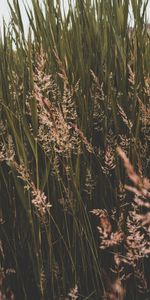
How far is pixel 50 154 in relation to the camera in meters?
1.28

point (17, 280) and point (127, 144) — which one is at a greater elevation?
point (127, 144)

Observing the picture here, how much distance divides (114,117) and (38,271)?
49cm

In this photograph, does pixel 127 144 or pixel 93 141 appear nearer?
pixel 127 144

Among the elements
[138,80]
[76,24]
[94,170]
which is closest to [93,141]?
[94,170]

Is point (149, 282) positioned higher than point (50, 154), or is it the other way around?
point (50, 154)

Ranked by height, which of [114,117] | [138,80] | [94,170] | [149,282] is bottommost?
[149,282]

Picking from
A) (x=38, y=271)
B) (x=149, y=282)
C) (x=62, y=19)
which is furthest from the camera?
(x=62, y=19)

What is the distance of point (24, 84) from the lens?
1.39 meters

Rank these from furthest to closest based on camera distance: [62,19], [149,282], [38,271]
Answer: [62,19], [149,282], [38,271]

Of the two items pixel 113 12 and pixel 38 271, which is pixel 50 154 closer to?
pixel 38 271

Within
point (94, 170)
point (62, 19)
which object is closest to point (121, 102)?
point (94, 170)

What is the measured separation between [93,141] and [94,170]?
3.6 inches

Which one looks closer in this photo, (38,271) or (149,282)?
(38,271)

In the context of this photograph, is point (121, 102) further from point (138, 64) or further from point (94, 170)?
point (94, 170)
